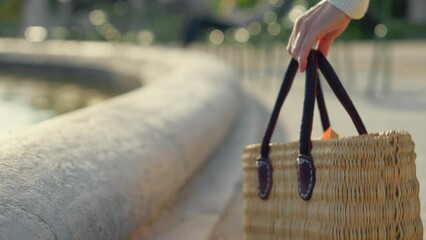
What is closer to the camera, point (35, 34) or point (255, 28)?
point (255, 28)

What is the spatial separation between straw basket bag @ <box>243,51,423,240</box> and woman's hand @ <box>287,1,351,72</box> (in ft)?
0.17

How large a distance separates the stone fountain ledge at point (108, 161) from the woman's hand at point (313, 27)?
32.8 inches

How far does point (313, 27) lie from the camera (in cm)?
251

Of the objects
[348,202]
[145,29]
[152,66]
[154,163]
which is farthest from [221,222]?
[145,29]

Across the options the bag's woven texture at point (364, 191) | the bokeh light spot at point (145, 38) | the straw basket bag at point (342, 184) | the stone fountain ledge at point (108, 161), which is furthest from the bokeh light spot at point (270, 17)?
the bag's woven texture at point (364, 191)

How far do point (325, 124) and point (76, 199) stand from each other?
89cm

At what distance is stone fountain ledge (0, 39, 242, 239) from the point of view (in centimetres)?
252

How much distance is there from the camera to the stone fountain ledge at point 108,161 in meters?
2.52

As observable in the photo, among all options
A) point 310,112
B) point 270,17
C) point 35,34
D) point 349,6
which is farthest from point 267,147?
point 35,34

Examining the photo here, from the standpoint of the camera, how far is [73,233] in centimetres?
259

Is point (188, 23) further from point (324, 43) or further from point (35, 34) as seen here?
point (324, 43)

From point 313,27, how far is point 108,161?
1.07m

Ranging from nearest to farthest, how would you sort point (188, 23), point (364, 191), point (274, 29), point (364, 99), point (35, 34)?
1. point (364, 191)
2. point (364, 99)
3. point (274, 29)
4. point (188, 23)
5. point (35, 34)

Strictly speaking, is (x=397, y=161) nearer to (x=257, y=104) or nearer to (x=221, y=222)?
(x=221, y=222)
